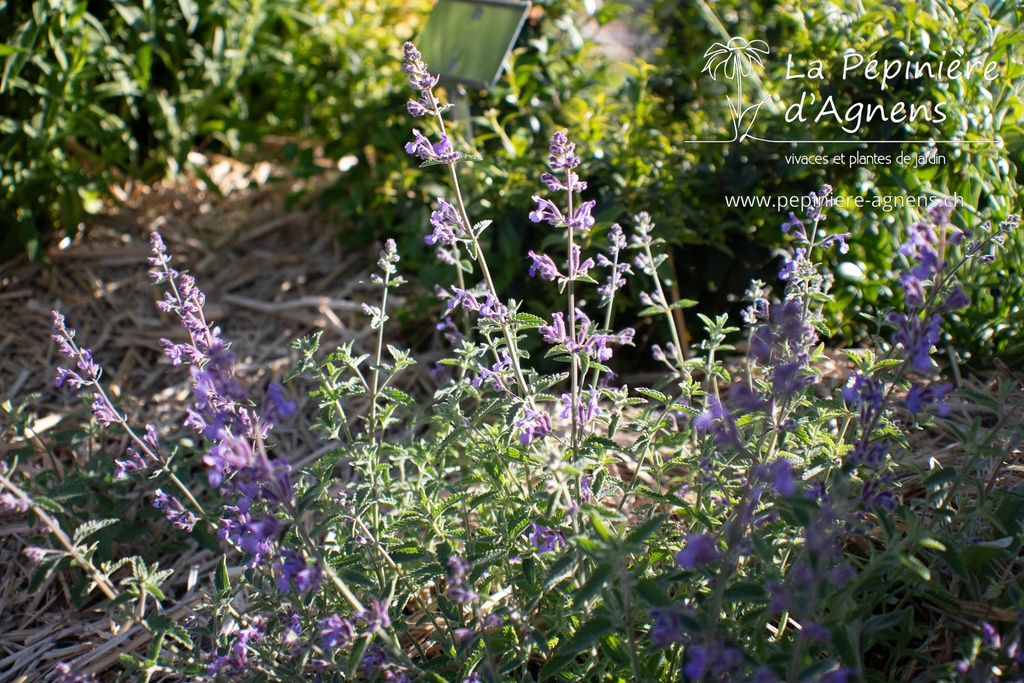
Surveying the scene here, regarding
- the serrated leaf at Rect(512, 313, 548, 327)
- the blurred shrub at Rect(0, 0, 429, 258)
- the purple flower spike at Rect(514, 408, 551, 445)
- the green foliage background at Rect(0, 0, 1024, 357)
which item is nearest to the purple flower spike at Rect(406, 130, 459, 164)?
the serrated leaf at Rect(512, 313, 548, 327)

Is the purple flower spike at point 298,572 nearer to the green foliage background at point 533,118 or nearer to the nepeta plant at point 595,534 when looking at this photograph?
the nepeta plant at point 595,534

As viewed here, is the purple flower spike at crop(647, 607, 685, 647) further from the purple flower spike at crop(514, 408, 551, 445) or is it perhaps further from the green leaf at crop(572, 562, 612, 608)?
the purple flower spike at crop(514, 408, 551, 445)

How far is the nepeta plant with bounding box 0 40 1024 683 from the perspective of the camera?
50.7 inches

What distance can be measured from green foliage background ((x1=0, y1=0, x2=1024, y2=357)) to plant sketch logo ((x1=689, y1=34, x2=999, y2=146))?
2 cm

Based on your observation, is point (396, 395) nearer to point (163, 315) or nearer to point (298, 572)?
point (298, 572)

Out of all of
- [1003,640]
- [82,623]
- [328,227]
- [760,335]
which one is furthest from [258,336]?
[1003,640]

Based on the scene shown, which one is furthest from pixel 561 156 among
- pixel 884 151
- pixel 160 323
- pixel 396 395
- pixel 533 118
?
pixel 160 323

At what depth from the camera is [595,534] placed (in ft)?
5.25

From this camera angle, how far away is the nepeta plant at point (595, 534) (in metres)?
1.29

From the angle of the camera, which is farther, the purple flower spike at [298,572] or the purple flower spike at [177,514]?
the purple flower spike at [177,514]

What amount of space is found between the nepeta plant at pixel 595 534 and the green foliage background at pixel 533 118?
28.1 inches

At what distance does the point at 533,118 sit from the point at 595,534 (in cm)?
198

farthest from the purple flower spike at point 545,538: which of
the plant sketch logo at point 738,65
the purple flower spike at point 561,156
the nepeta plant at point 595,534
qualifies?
the plant sketch logo at point 738,65

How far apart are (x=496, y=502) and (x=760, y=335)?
78 cm
